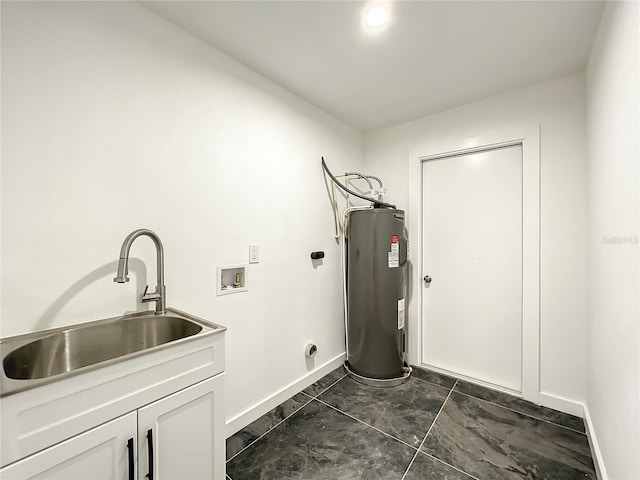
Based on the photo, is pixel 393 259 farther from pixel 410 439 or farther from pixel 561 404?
pixel 561 404

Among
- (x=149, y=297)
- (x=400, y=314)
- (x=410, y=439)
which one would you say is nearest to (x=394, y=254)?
(x=400, y=314)

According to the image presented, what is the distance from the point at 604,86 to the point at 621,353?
4.16 ft

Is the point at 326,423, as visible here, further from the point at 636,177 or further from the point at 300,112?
the point at 300,112

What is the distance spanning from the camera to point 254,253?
6.05 feet

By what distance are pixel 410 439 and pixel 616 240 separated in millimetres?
1489

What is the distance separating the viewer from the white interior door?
213 centimetres

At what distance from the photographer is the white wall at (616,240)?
953 mm

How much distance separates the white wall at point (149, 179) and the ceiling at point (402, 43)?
18cm

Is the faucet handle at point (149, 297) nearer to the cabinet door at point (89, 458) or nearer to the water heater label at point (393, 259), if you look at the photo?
the cabinet door at point (89, 458)

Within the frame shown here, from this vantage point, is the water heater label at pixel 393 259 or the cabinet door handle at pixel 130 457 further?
the water heater label at pixel 393 259

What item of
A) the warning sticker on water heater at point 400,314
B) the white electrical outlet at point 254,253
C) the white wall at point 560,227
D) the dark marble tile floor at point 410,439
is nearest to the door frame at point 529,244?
the white wall at point 560,227

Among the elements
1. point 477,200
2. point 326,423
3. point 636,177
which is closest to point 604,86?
point 636,177

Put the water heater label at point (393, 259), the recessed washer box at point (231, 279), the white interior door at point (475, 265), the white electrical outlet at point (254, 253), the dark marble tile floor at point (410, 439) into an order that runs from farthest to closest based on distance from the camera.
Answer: the water heater label at point (393, 259)
the white interior door at point (475, 265)
the white electrical outlet at point (254, 253)
the recessed washer box at point (231, 279)
the dark marble tile floor at point (410, 439)

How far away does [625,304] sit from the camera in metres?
1.04
